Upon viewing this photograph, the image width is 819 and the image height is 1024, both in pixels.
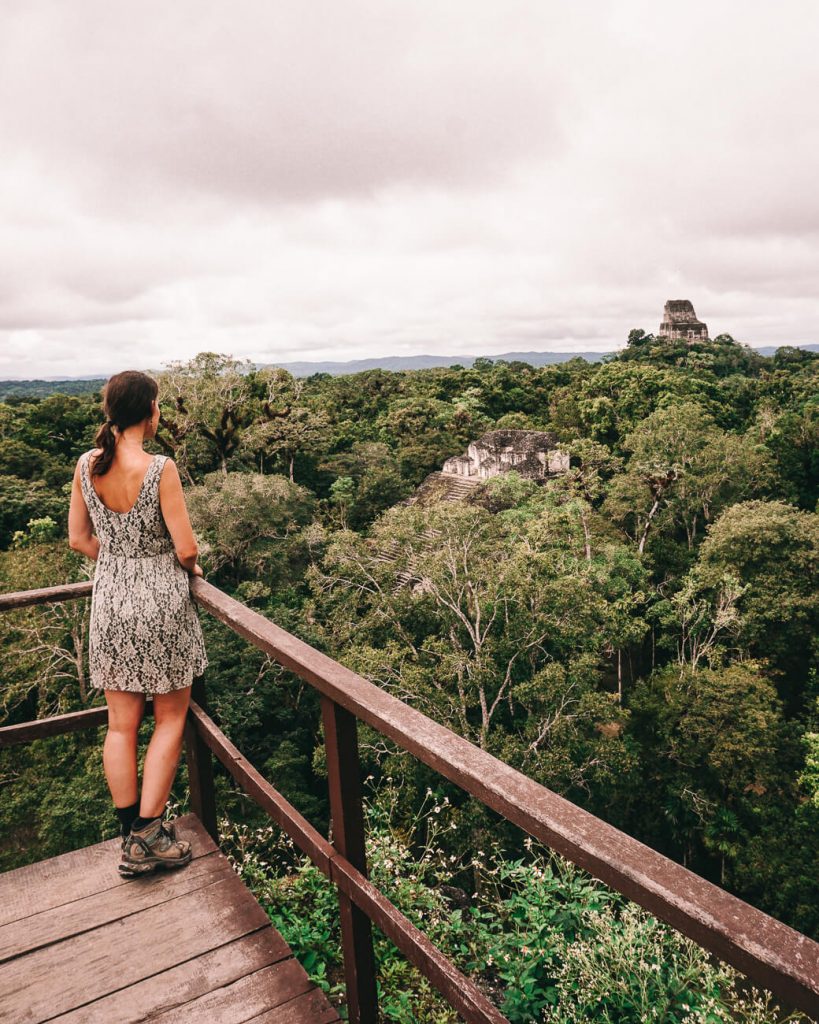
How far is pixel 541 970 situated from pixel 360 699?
6.69 feet

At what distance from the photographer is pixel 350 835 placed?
5.30 feet

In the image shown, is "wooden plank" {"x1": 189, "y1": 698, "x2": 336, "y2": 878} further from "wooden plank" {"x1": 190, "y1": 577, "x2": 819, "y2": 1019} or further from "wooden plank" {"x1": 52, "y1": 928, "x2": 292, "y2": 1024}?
"wooden plank" {"x1": 190, "y1": 577, "x2": 819, "y2": 1019}

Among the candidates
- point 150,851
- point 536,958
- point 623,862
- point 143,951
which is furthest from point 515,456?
point 623,862

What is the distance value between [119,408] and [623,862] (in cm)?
199

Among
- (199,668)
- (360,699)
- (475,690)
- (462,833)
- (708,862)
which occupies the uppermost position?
(360,699)

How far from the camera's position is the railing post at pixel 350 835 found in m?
1.55

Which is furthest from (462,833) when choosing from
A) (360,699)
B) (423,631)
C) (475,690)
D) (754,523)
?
(754,523)

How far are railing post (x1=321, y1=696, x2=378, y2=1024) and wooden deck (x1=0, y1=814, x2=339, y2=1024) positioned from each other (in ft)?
0.35

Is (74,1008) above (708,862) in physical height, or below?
above

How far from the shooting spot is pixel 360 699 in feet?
4.70

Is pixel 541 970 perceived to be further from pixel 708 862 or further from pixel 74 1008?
pixel 708 862

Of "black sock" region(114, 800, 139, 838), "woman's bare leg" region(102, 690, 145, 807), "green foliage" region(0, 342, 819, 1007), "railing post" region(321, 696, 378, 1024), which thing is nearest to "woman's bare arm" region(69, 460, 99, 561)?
"woman's bare leg" region(102, 690, 145, 807)

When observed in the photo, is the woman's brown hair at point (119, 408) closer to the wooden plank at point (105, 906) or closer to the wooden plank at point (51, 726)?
the wooden plank at point (51, 726)

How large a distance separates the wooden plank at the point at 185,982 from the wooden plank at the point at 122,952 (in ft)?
0.08
